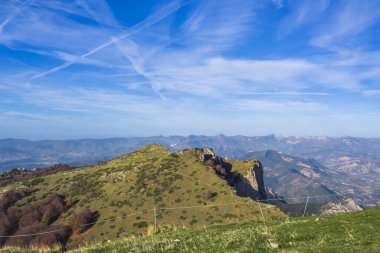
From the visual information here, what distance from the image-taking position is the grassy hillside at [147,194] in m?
98.8

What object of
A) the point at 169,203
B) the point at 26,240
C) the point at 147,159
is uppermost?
the point at 147,159

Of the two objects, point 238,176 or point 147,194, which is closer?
point 147,194

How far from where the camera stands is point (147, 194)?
118 m

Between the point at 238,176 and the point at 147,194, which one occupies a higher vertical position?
the point at 238,176

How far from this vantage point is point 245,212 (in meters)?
94.8

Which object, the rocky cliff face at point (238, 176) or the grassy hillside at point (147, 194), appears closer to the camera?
the grassy hillside at point (147, 194)

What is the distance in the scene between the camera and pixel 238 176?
146 metres

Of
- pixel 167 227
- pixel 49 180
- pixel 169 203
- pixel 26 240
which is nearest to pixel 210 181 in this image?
pixel 169 203

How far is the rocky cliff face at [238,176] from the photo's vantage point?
135750 mm

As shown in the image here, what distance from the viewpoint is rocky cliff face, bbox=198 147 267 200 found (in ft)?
445

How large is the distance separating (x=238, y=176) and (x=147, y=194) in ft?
139

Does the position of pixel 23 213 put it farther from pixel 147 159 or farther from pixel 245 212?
pixel 245 212

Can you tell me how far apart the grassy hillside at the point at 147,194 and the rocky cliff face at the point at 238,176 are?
11.8 ft

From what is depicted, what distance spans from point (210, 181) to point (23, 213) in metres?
60.6
